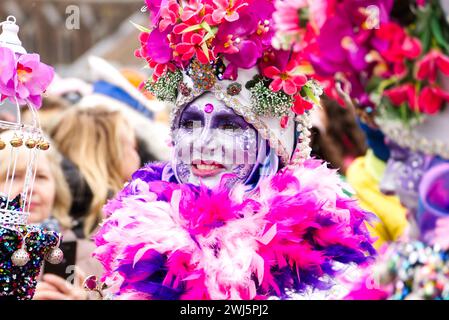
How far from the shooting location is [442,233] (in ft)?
5.01

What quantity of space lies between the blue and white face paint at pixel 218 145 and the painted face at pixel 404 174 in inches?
32.8

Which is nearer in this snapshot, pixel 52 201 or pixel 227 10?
pixel 227 10

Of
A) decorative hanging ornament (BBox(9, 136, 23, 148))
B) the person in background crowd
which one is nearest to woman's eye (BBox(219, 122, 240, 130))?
decorative hanging ornament (BBox(9, 136, 23, 148))

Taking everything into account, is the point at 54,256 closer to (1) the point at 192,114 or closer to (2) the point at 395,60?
(1) the point at 192,114

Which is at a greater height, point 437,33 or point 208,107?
point 437,33

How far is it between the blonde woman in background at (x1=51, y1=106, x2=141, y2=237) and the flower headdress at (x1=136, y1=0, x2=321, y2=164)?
139cm

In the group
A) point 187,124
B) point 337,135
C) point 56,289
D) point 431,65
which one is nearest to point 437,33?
point 431,65

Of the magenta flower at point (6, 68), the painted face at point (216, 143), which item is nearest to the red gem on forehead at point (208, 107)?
the painted face at point (216, 143)

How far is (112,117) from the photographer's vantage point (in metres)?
4.00

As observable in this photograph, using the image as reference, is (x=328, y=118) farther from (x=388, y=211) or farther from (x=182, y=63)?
(x=182, y=63)

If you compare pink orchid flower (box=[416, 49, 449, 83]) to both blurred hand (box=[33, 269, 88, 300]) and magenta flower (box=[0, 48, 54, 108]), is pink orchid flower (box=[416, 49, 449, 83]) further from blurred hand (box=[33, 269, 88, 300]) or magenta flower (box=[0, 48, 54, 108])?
blurred hand (box=[33, 269, 88, 300])

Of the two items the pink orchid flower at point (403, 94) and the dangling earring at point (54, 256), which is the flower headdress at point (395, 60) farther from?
the dangling earring at point (54, 256)

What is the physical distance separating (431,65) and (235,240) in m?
0.98

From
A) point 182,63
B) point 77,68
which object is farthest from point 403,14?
point 77,68
